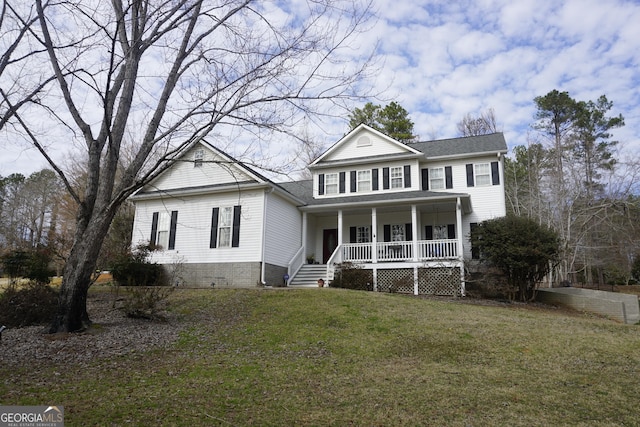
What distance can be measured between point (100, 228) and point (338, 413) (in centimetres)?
666

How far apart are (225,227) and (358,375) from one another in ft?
39.6

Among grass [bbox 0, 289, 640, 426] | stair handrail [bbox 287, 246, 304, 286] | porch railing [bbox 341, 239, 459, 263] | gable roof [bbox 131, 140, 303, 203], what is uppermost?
gable roof [bbox 131, 140, 303, 203]

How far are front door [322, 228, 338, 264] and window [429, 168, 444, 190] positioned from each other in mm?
5165

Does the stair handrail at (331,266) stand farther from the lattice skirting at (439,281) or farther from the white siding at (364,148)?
the white siding at (364,148)

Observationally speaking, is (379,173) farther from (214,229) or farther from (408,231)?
(214,229)

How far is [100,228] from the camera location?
9.30 meters

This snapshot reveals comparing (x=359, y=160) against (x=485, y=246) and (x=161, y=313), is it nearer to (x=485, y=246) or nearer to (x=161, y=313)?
(x=485, y=246)

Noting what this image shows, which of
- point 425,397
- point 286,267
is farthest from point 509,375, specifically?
point 286,267

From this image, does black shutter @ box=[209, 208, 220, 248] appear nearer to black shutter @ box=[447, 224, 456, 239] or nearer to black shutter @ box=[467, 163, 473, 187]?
black shutter @ box=[447, 224, 456, 239]

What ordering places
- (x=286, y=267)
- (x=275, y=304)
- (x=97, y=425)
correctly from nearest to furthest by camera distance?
(x=97, y=425) < (x=275, y=304) < (x=286, y=267)

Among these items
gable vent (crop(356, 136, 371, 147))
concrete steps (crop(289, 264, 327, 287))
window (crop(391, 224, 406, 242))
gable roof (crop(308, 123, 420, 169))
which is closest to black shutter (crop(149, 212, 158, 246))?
concrete steps (crop(289, 264, 327, 287))

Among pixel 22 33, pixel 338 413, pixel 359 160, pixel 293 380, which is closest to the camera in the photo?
pixel 338 413

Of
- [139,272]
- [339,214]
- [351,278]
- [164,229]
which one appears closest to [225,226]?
[164,229]

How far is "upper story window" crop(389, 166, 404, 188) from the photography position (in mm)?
20672
